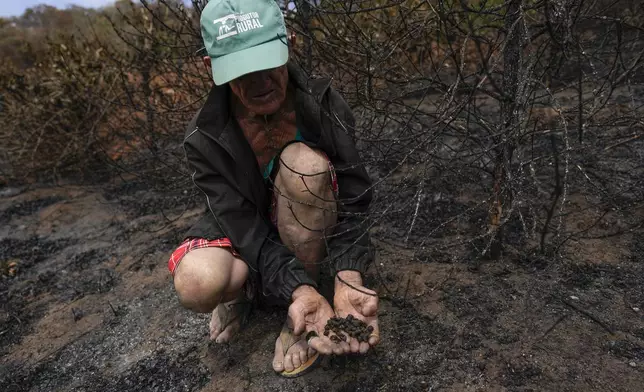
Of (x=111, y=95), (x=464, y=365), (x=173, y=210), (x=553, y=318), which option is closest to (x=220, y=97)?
(x=464, y=365)

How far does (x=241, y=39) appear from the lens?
1.60 m

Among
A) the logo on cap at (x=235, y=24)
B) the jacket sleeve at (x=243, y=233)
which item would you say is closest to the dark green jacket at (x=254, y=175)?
the jacket sleeve at (x=243, y=233)

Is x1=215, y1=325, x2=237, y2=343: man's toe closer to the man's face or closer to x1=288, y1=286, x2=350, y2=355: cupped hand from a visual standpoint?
x1=288, y1=286, x2=350, y2=355: cupped hand

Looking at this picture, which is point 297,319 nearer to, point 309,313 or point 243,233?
point 309,313

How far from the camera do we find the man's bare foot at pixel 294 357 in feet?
5.72

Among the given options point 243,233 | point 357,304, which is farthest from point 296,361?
point 243,233

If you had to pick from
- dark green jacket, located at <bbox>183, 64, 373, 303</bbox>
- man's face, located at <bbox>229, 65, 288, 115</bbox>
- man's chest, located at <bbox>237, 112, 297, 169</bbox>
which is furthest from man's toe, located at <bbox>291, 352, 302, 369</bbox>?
man's face, located at <bbox>229, 65, 288, 115</bbox>

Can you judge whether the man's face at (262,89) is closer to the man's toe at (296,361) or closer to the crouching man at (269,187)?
the crouching man at (269,187)

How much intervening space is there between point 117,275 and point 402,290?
1.73 metres

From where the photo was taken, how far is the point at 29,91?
15.6ft

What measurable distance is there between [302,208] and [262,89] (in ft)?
1.50

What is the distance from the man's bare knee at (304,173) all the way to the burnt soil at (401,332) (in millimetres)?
375

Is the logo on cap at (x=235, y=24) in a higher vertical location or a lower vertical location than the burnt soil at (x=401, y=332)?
higher

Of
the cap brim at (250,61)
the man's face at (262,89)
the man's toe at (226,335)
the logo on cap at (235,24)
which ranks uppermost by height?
the logo on cap at (235,24)
